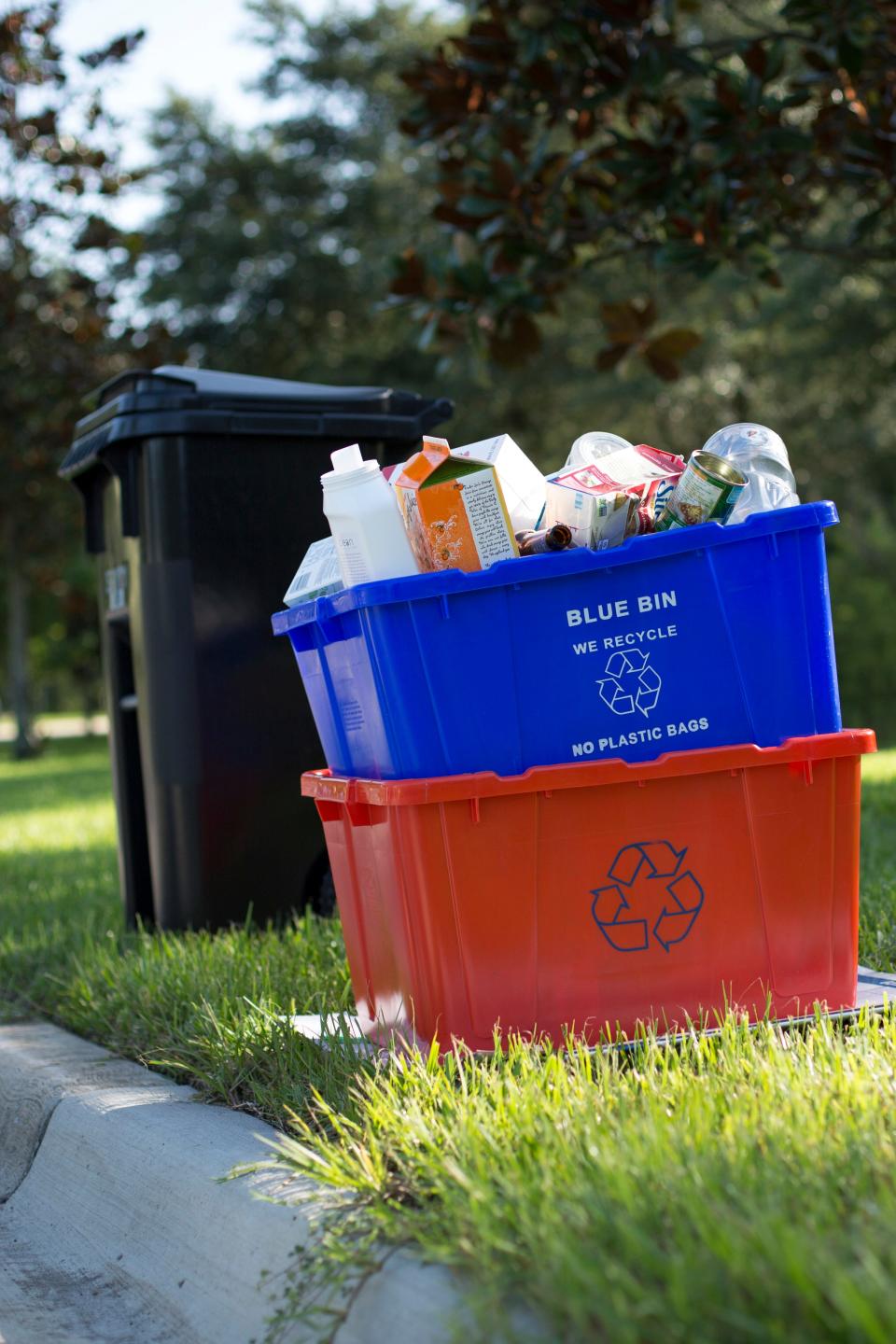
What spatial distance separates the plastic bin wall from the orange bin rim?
0.16ft

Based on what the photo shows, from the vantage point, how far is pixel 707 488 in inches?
111

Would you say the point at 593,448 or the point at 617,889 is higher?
the point at 593,448

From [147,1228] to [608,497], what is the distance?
5.39ft

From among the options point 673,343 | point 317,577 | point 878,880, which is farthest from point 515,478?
point 673,343

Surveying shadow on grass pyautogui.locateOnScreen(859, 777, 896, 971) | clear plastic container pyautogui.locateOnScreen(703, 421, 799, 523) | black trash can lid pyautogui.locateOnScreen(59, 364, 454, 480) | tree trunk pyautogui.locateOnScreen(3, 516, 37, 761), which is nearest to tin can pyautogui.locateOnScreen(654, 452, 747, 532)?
clear plastic container pyautogui.locateOnScreen(703, 421, 799, 523)

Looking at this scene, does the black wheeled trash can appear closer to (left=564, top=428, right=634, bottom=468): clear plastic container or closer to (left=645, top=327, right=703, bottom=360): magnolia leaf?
(left=564, top=428, right=634, bottom=468): clear plastic container

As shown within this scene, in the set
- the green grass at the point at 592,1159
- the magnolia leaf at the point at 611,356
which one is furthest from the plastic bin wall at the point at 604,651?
the magnolia leaf at the point at 611,356

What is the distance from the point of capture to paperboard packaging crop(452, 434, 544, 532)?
2.94 m

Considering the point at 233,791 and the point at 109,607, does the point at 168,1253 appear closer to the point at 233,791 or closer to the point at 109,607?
the point at 233,791

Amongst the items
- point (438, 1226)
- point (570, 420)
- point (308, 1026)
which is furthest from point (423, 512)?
point (570, 420)

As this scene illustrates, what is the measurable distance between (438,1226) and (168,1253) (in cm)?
70

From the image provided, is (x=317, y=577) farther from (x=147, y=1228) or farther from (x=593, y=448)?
(x=147, y=1228)

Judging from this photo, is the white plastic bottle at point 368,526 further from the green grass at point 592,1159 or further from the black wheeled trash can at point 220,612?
the black wheeled trash can at point 220,612

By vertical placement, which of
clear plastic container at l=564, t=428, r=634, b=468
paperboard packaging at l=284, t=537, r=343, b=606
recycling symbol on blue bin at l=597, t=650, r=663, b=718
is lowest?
recycling symbol on blue bin at l=597, t=650, r=663, b=718
